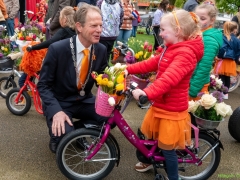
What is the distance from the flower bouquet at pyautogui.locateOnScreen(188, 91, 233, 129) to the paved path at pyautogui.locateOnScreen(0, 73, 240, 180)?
66 cm

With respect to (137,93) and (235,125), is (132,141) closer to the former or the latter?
(137,93)

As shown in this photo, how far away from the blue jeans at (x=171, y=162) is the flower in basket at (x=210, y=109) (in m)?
0.55

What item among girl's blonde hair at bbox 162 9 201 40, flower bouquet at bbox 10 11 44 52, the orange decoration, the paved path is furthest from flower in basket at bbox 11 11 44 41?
girl's blonde hair at bbox 162 9 201 40

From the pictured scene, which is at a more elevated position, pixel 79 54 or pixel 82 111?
pixel 79 54

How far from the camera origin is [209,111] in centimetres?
311

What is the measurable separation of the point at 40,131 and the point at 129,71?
1784 mm

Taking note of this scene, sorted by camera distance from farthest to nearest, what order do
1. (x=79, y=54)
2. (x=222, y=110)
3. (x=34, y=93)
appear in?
(x=34, y=93) < (x=79, y=54) < (x=222, y=110)

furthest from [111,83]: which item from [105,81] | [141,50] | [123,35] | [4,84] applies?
[123,35]

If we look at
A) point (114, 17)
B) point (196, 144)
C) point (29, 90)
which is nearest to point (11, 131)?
point (29, 90)

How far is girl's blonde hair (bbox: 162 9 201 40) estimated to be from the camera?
8.02ft

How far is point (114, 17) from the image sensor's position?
5.82 metres

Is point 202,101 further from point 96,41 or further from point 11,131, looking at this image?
point 11,131

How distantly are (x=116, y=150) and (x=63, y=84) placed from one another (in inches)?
33.3

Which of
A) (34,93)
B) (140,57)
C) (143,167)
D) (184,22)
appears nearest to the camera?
(184,22)
